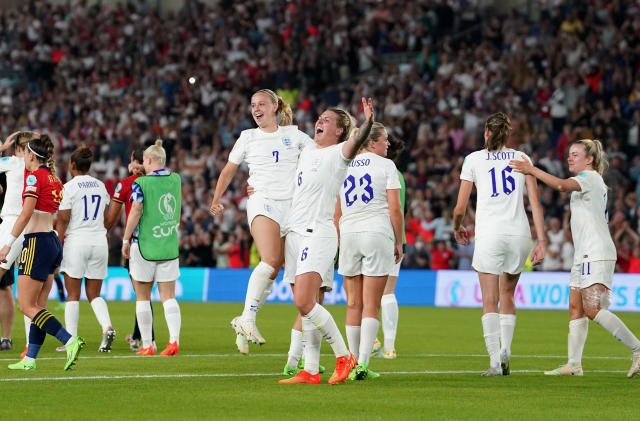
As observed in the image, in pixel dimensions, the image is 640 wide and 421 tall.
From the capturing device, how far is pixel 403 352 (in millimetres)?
13766

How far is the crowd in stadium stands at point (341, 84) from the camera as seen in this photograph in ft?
87.4

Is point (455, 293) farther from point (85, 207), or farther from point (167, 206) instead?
point (85, 207)

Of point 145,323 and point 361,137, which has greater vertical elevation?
point 361,137

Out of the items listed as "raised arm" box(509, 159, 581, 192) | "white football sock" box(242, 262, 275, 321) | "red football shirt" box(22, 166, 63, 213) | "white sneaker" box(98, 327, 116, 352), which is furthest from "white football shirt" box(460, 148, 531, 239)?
"white sneaker" box(98, 327, 116, 352)

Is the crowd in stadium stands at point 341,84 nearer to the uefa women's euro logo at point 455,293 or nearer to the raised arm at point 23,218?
the uefa women's euro logo at point 455,293

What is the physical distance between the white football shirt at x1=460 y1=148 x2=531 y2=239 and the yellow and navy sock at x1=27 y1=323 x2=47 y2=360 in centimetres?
441

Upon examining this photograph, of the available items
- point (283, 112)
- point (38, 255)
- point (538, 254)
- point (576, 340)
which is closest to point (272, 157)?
point (283, 112)

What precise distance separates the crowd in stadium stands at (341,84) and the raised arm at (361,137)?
15.8 metres

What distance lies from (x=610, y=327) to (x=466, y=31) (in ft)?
72.8

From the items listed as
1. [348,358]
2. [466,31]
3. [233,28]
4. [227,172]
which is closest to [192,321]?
[227,172]

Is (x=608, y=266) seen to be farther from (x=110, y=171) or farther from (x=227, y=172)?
(x=110, y=171)

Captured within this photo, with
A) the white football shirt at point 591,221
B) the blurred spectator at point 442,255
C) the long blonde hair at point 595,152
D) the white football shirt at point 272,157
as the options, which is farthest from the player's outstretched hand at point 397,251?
the blurred spectator at point 442,255

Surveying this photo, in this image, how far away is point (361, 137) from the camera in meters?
8.99

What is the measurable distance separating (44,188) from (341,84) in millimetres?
23026
